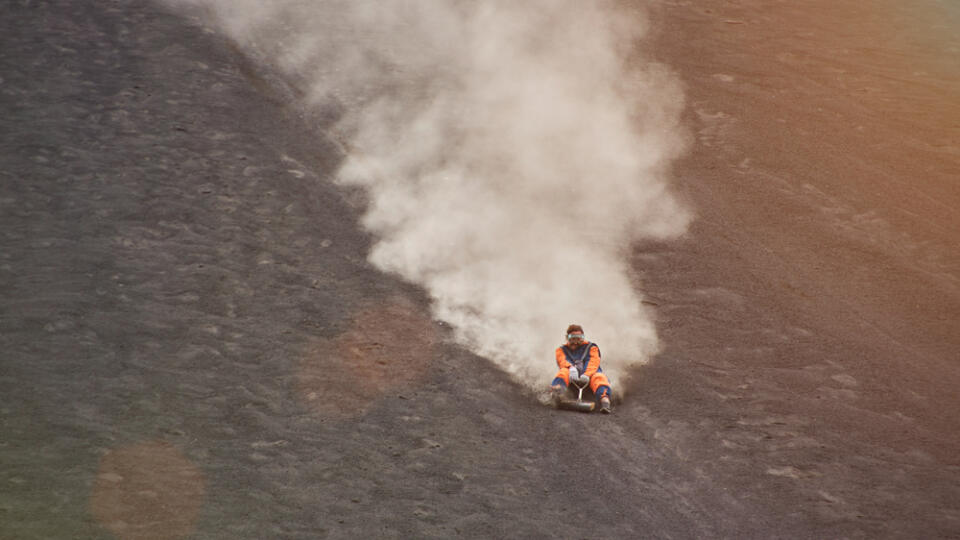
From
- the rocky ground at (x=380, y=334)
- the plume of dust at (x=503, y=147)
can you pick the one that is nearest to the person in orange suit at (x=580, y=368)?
the rocky ground at (x=380, y=334)

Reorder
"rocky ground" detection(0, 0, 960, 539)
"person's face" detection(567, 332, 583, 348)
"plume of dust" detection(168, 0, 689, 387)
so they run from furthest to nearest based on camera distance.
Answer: "plume of dust" detection(168, 0, 689, 387) → "person's face" detection(567, 332, 583, 348) → "rocky ground" detection(0, 0, 960, 539)

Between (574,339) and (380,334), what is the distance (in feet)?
13.2

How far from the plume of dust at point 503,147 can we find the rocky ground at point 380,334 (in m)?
0.90

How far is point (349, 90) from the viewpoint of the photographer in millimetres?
28359

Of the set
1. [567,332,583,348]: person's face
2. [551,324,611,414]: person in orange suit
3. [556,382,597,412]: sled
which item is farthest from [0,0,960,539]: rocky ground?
[567,332,583,348]: person's face

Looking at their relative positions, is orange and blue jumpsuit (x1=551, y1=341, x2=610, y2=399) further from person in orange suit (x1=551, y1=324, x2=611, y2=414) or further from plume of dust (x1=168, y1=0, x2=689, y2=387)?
plume of dust (x1=168, y1=0, x2=689, y2=387)

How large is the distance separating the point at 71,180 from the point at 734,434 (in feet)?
53.3

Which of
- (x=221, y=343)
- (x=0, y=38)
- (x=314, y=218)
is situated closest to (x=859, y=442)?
(x=221, y=343)

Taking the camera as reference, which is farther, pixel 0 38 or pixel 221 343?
pixel 0 38

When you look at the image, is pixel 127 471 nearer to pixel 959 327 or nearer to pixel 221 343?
pixel 221 343

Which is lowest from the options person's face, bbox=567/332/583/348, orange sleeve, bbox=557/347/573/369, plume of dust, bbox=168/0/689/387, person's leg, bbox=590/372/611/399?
person's leg, bbox=590/372/611/399

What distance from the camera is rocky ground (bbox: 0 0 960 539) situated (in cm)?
1230

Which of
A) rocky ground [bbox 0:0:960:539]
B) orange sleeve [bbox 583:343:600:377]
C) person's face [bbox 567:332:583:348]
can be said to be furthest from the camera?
person's face [bbox 567:332:583:348]

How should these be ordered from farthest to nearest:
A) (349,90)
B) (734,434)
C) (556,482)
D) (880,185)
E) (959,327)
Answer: (349,90), (880,185), (959,327), (734,434), (556,482)
